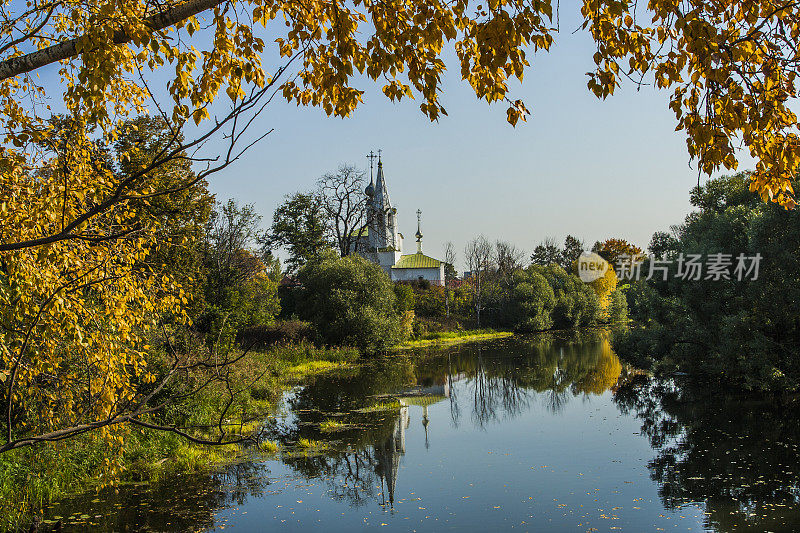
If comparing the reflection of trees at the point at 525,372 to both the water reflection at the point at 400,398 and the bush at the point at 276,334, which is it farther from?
the bush at the point at 276,334

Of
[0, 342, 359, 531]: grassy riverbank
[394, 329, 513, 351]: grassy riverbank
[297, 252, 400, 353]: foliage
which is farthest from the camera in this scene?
[394, 329, 513, 351]: grassy riverbank

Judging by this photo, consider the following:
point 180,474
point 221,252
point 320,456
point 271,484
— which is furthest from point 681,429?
point 221,252

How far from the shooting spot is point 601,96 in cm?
354

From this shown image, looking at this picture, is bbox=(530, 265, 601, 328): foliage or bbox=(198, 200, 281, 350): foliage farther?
bbox=(530, 265, 601, 328): foliage

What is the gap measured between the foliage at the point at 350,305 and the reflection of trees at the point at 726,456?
14921 millimetres

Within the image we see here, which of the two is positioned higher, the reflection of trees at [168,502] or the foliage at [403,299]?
the foliage at [403,299]

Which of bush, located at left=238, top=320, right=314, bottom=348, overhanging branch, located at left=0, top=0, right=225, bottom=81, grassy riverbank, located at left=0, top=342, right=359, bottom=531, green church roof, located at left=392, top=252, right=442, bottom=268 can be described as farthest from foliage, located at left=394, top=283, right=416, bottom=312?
overhanging branch, located at left=0, top=0, right=225, bottom=81

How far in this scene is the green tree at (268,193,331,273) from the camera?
156 feet

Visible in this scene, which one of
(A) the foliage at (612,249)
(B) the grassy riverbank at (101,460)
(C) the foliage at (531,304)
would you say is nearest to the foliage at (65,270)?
(B) the grassy riverbank at (101,460)

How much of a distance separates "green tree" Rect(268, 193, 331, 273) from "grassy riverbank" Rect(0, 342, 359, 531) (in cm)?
3088

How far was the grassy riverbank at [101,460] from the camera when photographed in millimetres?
8367

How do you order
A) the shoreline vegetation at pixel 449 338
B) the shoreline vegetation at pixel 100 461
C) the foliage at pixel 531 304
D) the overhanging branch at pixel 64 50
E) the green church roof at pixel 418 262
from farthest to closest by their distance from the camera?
the green church roof at pixel 418 262
the foliage at pixel 531 304
the shoreline vegetation at pixel 449 338
the shoreline vegetation at pixel 100 461
the overhanging branch at pixel 64 50

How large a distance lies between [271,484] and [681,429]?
896cm

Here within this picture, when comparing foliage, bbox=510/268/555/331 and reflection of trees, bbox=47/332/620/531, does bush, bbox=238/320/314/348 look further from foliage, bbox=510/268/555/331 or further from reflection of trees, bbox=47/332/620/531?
foliage, bbox=510/268/555/331
